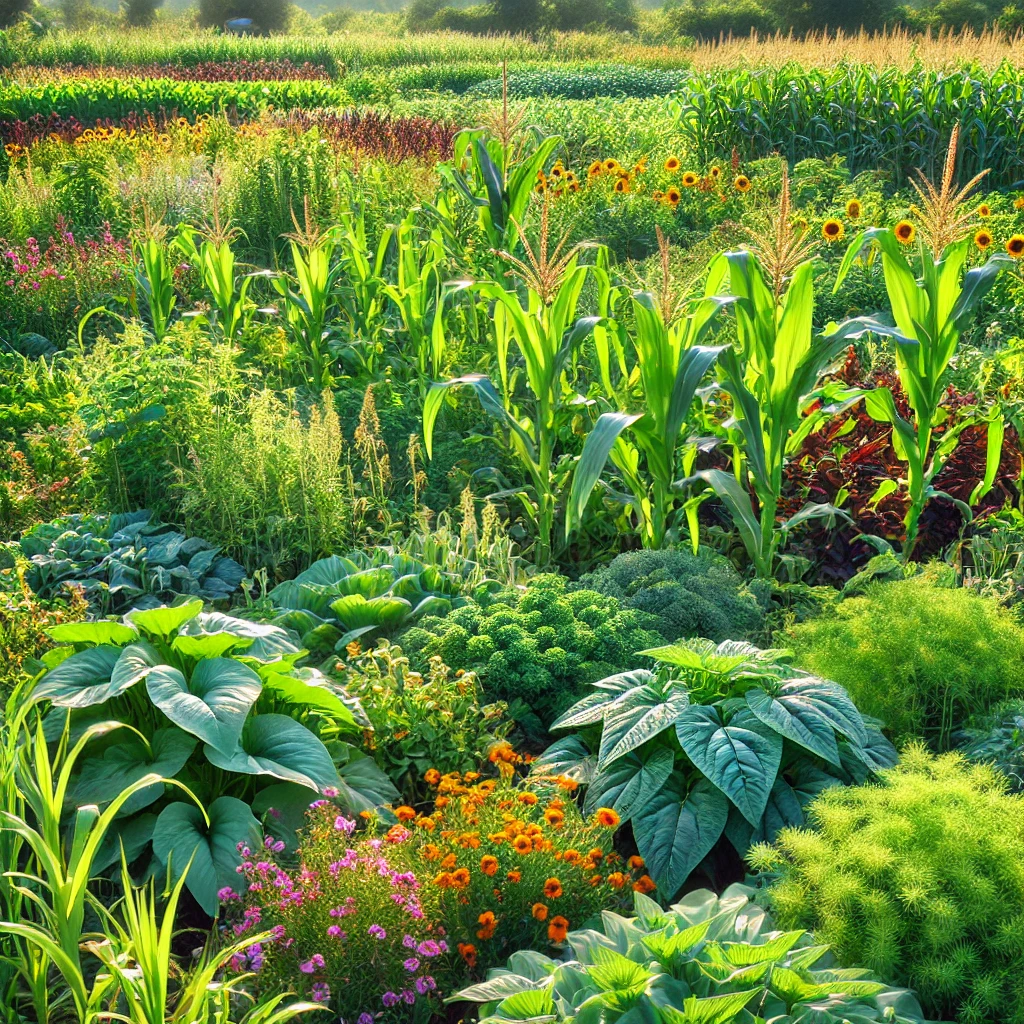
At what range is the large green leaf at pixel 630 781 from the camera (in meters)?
2.68

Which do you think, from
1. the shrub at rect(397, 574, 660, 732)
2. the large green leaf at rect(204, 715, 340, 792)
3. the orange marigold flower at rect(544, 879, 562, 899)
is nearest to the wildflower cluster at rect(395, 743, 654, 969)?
the orange marigold flower at rect(544, 879, 562, 899)

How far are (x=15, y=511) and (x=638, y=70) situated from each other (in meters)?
23.8

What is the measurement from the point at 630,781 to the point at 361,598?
1211 millimetres

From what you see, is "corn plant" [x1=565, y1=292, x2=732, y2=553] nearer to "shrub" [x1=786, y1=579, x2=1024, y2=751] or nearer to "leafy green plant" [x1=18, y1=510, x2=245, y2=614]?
"shrub" [x1=786, y1=579, x2=1024, y2=751]

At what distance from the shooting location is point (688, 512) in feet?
13.4

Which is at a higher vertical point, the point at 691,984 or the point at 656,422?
the point at 656,422

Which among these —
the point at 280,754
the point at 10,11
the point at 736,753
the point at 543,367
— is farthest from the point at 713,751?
the point at 10,11

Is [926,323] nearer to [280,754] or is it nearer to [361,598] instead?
[361,598]

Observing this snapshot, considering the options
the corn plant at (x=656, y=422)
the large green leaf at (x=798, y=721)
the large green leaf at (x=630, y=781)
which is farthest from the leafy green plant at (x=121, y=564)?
the large green leaf at (x=798, y=721)

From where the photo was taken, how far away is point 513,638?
3.20 metres

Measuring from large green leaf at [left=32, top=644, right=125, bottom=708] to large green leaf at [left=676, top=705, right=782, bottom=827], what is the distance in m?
1.45

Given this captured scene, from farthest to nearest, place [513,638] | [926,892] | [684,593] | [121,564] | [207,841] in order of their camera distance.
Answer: [121,564] → [684,593] → [513,638] → [207,841] → [926,892]

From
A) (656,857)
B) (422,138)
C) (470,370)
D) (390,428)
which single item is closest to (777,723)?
(656,857)

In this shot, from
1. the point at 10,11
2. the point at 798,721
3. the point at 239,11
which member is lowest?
the point at 798,721
